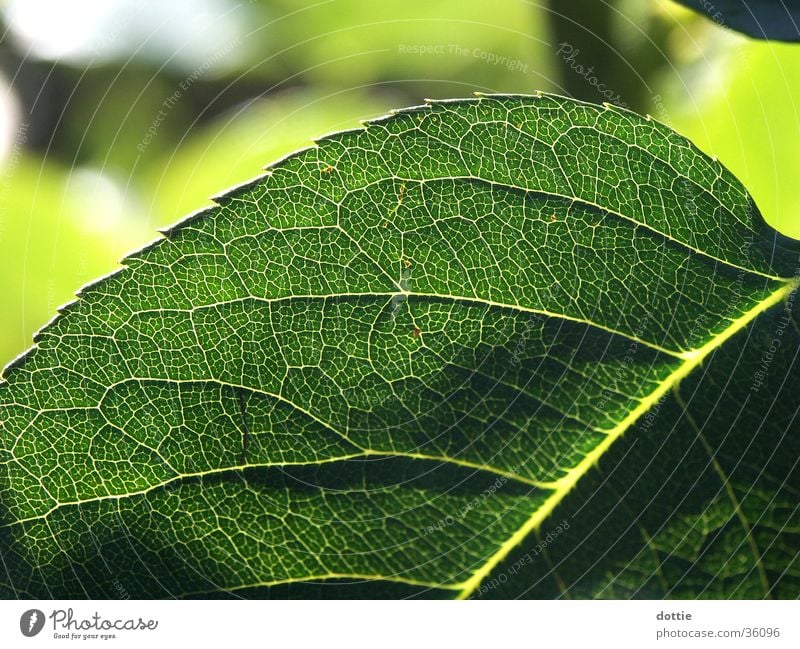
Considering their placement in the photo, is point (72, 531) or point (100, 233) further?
point (100, 233)

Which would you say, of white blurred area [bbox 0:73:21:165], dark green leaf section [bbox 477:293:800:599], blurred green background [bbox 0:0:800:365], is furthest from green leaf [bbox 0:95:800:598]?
white blurred area [bbox 0:73:21:165]

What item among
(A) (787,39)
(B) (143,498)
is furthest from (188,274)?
(A) (787,39)

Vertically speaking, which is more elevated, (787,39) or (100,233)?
(787,39)
